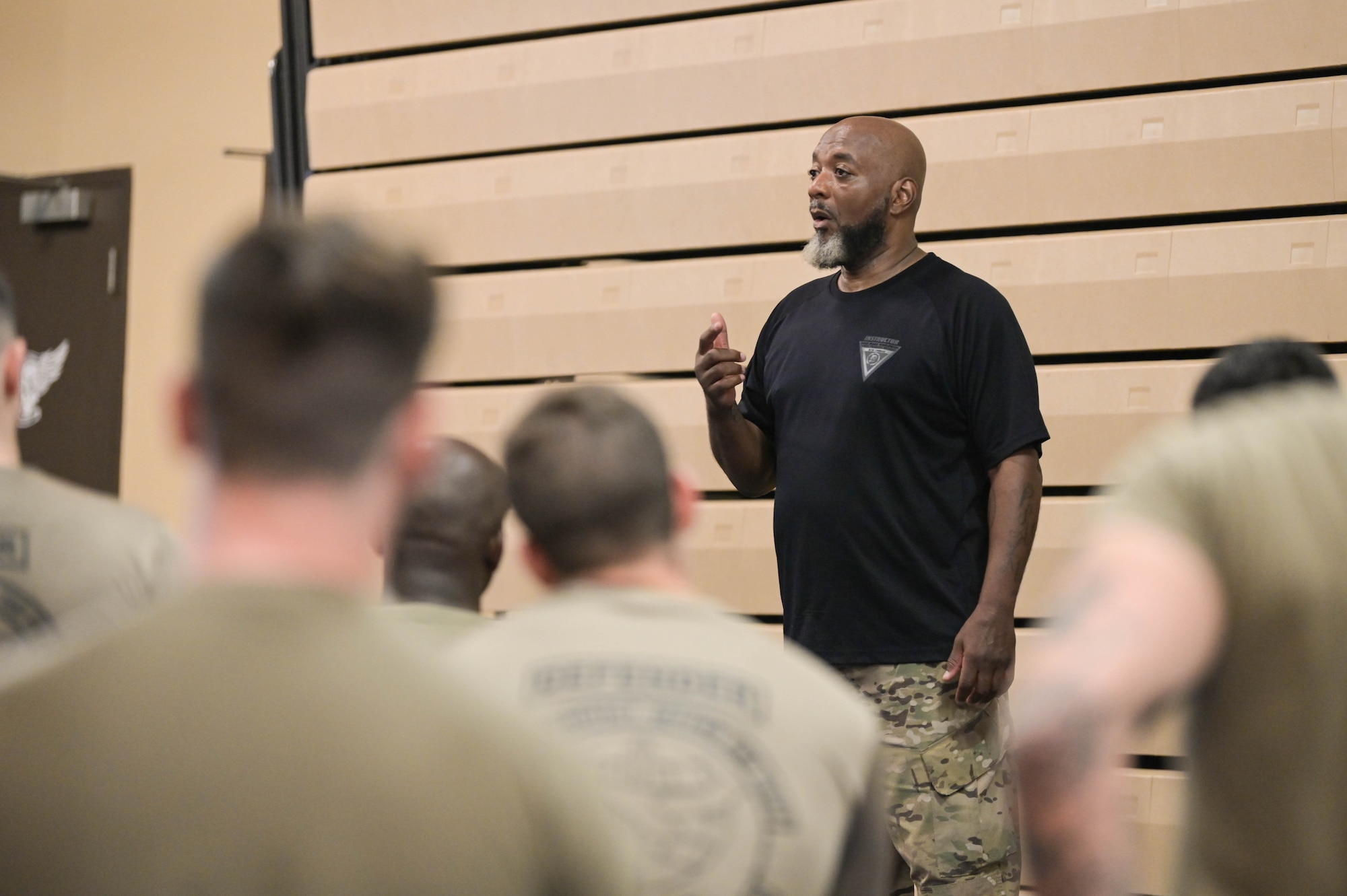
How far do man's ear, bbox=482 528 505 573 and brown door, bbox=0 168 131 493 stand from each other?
4554 millimetres

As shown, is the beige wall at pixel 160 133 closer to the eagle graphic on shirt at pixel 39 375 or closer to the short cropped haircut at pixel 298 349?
the eagle graphic on shirt at pixel 39 375

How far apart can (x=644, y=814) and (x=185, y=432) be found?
24.8 inches

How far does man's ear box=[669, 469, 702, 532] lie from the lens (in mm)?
1491

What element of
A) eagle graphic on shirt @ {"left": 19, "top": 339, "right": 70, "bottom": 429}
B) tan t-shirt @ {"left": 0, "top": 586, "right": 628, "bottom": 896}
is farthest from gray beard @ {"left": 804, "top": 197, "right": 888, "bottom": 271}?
eagle graphic on shirt @ {"left": 19, "top": 339, "right": 70, "bottom": 429}

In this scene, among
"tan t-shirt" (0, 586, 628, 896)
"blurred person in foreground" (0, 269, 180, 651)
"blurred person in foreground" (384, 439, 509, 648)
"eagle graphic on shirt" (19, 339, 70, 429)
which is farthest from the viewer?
"eagle graphic on shirt" (19, 339, 70, 429)

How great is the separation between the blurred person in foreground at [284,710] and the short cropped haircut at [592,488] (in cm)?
55

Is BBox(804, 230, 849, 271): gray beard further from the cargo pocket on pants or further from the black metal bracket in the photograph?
the black metal bracket

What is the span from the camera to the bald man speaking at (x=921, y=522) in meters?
2.86

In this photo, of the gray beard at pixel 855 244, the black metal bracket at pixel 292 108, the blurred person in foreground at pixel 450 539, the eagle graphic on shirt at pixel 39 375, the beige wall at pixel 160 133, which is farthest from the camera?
the eagle graphic on shirt at pixel 39 375

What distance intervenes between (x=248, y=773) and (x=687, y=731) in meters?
0.59

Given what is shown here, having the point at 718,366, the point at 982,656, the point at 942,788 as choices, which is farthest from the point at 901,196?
the point at 942,788

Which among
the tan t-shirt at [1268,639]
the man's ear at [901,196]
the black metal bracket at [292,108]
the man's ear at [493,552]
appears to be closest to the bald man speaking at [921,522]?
the man's ear at [901,196]

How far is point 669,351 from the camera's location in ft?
13.5

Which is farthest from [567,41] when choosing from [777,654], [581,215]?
[777,654]
